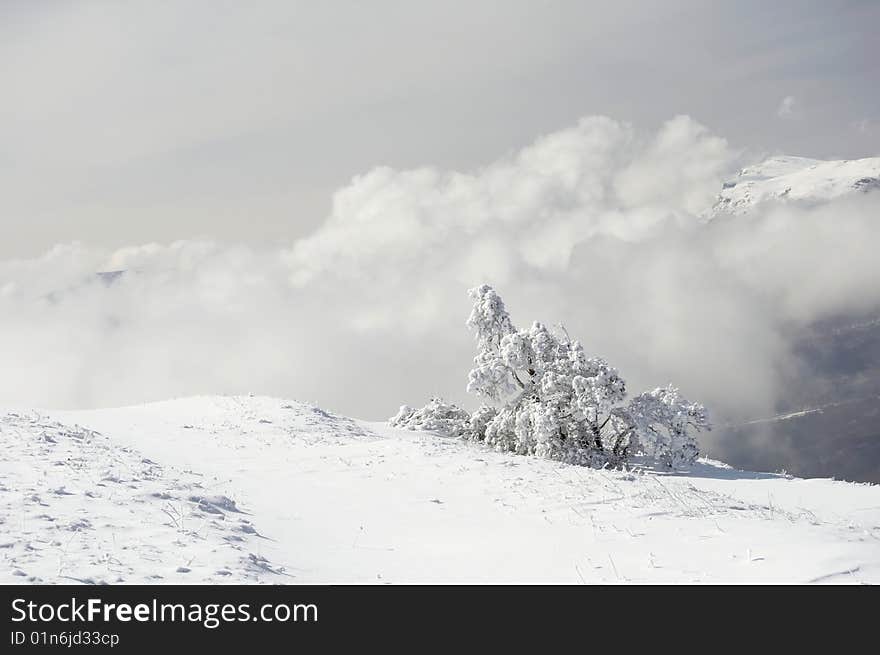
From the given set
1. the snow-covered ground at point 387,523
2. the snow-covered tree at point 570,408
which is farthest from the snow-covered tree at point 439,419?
the snow-covered ground at point 387,523

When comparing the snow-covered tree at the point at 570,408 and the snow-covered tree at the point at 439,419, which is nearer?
the snow-covered tree at the point at 570,408

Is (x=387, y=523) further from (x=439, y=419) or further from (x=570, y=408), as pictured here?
(x=439, y=419)

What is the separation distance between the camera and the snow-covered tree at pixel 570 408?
32.0m

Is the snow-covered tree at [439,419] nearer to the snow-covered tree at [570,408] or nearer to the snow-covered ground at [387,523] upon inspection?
the snow-covered tree at [570,408]

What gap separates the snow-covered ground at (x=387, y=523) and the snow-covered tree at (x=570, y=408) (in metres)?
8.87

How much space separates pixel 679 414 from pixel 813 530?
73.1ft

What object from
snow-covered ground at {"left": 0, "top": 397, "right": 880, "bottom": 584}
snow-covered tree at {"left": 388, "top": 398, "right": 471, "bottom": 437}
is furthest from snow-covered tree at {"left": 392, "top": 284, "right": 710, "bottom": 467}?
snow-covered ground at {"left": 0, "top": 397, "right": 880, "bottom": 584}

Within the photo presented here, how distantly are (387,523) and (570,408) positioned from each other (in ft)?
64.0

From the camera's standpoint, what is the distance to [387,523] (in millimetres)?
14742

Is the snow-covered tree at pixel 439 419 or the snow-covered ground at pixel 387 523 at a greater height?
the snow-covered tree at pixel 439 419

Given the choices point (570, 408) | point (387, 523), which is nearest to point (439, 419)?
point (570, 408)

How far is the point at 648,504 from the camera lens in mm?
14469

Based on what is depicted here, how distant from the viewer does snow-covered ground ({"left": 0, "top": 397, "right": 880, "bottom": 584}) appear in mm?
9695
